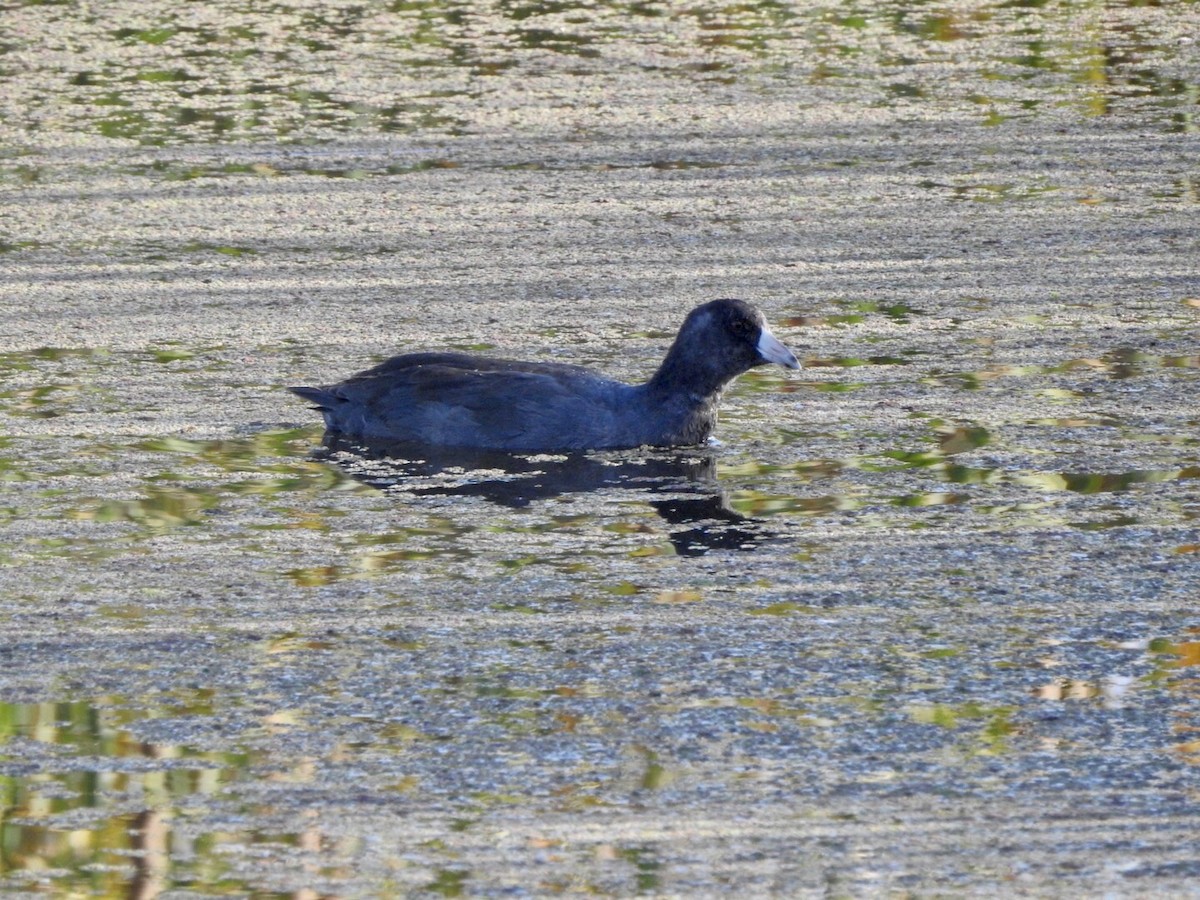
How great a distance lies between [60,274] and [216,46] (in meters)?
4.09

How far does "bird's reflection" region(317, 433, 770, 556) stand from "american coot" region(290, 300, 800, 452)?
2.0 inches

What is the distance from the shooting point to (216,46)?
40.7 ft

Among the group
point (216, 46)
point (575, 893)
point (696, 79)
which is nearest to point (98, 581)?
point (575, 893)

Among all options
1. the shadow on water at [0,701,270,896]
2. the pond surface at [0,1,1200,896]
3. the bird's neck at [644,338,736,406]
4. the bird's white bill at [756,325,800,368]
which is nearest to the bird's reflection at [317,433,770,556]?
the pond surface at [0,1,1200,896]

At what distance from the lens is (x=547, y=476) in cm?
652

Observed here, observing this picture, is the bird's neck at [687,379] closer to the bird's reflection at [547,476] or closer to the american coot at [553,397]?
the american coot at [553,397]

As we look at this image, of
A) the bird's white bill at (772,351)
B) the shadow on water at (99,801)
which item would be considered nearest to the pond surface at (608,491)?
the shadow on water at (99,801)

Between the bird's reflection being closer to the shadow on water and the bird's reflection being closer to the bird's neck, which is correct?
the bird's neck

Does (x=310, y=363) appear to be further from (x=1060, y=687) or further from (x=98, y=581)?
(x=1060, y=687)

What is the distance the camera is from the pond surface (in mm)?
4270

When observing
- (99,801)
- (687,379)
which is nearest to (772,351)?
(687,379)

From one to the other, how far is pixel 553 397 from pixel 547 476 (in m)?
0.27

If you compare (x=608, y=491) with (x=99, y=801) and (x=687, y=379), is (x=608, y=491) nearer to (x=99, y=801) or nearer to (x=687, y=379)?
(x=687, y=379)

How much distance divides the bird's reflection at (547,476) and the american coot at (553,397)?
0.05 metres
